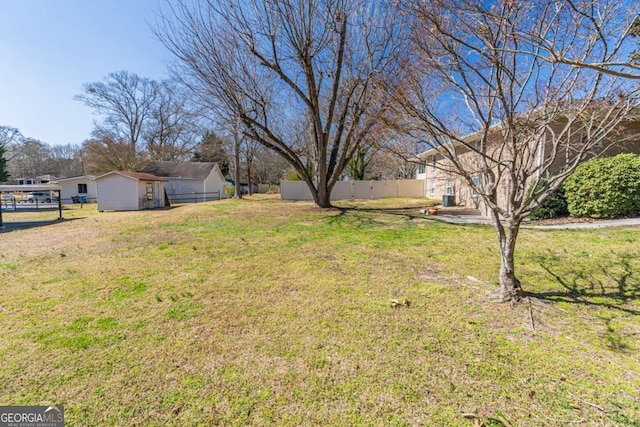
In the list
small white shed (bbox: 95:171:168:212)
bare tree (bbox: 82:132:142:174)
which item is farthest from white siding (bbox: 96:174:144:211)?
bare tree (bbox: 82:132:142:174)

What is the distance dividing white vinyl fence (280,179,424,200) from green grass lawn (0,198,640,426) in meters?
18.1

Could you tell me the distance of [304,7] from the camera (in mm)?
9555

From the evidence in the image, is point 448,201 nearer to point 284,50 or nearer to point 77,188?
point 284,50

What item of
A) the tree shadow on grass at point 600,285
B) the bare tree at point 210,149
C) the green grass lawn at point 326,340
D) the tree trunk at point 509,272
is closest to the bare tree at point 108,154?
the bare tree at point 210,149

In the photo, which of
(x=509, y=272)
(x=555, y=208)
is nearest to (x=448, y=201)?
(x=555, y=208)

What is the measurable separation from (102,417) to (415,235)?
6964 millimetres

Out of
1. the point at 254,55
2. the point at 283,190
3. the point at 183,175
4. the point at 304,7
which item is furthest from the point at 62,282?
the point at 183,175

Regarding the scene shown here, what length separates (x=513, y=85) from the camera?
3537 mm

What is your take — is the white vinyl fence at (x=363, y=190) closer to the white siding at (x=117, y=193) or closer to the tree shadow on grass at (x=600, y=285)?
the white siding at (x=117, y=193)

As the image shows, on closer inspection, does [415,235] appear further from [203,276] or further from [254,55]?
[254,55]

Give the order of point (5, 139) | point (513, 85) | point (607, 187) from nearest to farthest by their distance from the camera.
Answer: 1. point (513, 85)
2. point (607, 187)
3. point (5, 139)

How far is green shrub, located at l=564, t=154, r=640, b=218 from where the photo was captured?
732cm

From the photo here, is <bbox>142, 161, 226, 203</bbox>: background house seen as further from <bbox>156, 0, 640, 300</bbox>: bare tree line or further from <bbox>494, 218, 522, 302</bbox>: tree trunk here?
<bbox>494, 218, 522, 302</bbox>: tree trunk

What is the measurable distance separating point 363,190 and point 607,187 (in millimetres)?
16642
